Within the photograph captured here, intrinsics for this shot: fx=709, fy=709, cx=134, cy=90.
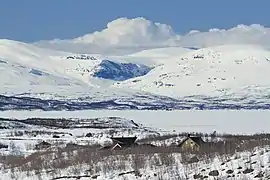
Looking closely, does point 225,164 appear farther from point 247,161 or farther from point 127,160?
point 127,160

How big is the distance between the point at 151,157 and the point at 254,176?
7.20 m

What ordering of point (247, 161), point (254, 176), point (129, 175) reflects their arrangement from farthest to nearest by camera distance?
point (129, 175) < point (247, 161) < point (254, 176)

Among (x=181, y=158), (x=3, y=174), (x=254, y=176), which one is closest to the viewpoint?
(x=254, y=176)

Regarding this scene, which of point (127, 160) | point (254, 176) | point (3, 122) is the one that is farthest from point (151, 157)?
point (3, 122)

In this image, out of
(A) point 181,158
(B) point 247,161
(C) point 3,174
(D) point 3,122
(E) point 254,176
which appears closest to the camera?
(E) point 254,176

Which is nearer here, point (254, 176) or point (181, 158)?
point (254, 176)

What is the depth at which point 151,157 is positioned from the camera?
28688 millimetres

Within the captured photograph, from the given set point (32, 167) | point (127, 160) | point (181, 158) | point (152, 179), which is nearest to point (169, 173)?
point (152, 179)

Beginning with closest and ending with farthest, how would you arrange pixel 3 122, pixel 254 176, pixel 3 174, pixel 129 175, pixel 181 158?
pixel 254 176 < pixel 129 175 < pixel 181 158 < pixel 3 174 < pixel 3 122

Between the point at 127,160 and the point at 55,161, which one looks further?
the point at 55,161

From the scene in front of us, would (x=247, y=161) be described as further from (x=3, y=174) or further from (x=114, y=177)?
(x=3, y=174)

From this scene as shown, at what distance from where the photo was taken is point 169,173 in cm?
2483

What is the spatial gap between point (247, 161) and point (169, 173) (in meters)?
2.84

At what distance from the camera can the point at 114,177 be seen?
84.0 feet
